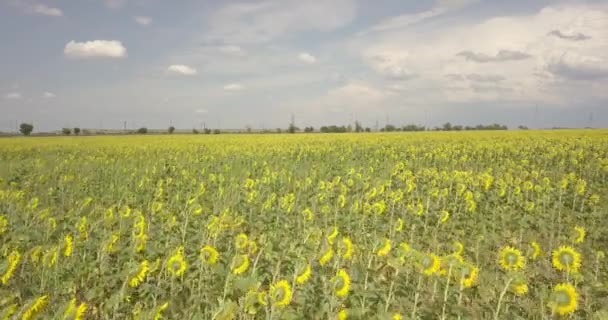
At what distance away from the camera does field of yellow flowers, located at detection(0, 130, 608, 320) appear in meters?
3.14

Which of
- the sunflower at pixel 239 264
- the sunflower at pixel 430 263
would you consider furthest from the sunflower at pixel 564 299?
the sunflower at pixel 239 264

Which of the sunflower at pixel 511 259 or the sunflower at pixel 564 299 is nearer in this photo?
the sunflower at pixel 564 299

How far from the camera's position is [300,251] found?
3.57 meters

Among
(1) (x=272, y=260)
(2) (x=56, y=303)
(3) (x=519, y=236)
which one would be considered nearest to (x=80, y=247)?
(2) (x=56, y=303)

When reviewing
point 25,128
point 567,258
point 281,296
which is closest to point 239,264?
point 281,296

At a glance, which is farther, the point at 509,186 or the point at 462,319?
the point at 509,186

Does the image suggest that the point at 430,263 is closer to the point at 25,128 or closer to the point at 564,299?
the point at 564,299

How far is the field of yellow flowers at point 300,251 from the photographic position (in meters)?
3.14

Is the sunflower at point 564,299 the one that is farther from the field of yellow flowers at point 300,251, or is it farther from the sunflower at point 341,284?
the sunflower at point 341,284

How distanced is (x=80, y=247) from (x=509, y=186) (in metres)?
8.66

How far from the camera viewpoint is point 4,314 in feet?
7.09

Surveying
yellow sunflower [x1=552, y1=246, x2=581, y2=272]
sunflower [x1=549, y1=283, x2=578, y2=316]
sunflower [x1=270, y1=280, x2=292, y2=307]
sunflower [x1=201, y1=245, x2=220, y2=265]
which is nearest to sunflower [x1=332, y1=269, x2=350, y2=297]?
sunflower [x1=270, y1=280, x2=292, y2=307]

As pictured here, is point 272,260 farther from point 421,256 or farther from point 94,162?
point 94,162

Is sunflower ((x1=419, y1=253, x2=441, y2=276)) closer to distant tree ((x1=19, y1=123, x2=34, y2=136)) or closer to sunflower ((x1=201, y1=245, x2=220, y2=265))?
sunflower ((x1=201, y1=245, x2=220, y2=265))
